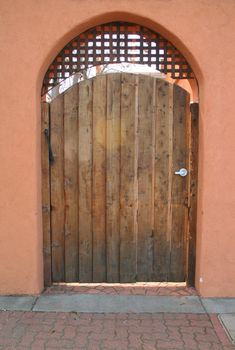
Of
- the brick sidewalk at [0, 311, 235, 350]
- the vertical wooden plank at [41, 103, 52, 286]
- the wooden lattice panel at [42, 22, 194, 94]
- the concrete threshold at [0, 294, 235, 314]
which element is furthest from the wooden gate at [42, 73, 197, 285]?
the brick sidewalk at [0, 311, 235, 350]

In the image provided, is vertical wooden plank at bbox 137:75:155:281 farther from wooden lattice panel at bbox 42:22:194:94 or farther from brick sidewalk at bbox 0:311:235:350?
brick sidewalk at bbox 0:311:235:350

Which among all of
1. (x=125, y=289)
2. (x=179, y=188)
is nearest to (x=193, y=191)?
(x=179, y=188)

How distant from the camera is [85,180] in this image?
13.3 feet

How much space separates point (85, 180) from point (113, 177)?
0.29 m

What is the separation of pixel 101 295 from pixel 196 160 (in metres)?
1.66

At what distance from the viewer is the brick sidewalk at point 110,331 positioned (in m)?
3.06

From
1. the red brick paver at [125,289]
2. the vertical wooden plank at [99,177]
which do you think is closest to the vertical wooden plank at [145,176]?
the red brick paver at [125,289]

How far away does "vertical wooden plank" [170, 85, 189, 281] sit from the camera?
3994 mm

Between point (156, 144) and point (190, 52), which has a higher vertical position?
point (190, 52)

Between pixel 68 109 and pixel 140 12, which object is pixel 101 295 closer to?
pixel 68 109

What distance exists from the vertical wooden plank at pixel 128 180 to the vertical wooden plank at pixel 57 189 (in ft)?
2.05

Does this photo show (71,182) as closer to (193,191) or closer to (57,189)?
(57,189)

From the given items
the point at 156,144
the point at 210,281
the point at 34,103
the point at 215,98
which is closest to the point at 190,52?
the point at 215,98

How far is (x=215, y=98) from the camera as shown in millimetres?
3721
